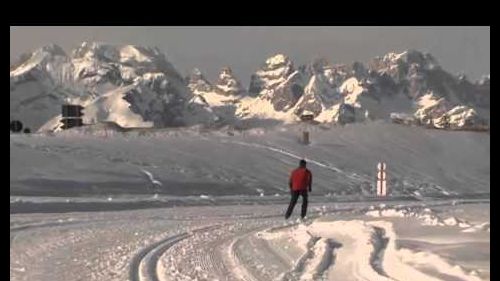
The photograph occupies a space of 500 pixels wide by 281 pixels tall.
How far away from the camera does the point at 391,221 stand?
616 inches

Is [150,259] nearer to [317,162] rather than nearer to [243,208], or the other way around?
[243,208]

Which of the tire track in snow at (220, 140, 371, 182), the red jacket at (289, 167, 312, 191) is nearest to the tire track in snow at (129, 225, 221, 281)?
the red jacket at (289, 167, 312, 191)

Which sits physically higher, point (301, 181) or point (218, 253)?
point (301, 181)

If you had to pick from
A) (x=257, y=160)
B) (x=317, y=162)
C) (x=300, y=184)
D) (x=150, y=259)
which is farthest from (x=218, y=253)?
(x=317, y=162)

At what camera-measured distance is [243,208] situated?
21688mm

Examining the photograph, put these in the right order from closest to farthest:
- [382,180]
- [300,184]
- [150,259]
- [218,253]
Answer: [150,259], [218,253], [300,184], [382,180]

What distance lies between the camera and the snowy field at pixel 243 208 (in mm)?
9891

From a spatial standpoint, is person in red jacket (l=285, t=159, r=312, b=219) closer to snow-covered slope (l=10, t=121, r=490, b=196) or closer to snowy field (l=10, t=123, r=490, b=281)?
snowy field (l=10, t=123, r=490, b=281)

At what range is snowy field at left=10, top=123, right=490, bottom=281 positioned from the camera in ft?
32.4

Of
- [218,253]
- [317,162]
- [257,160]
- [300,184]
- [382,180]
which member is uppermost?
[300,184]

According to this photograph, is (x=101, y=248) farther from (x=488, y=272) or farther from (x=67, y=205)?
(x=67, y=205)

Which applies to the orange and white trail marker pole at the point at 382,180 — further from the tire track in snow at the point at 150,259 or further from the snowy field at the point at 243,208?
the tire track in snow at the point at 150,259
